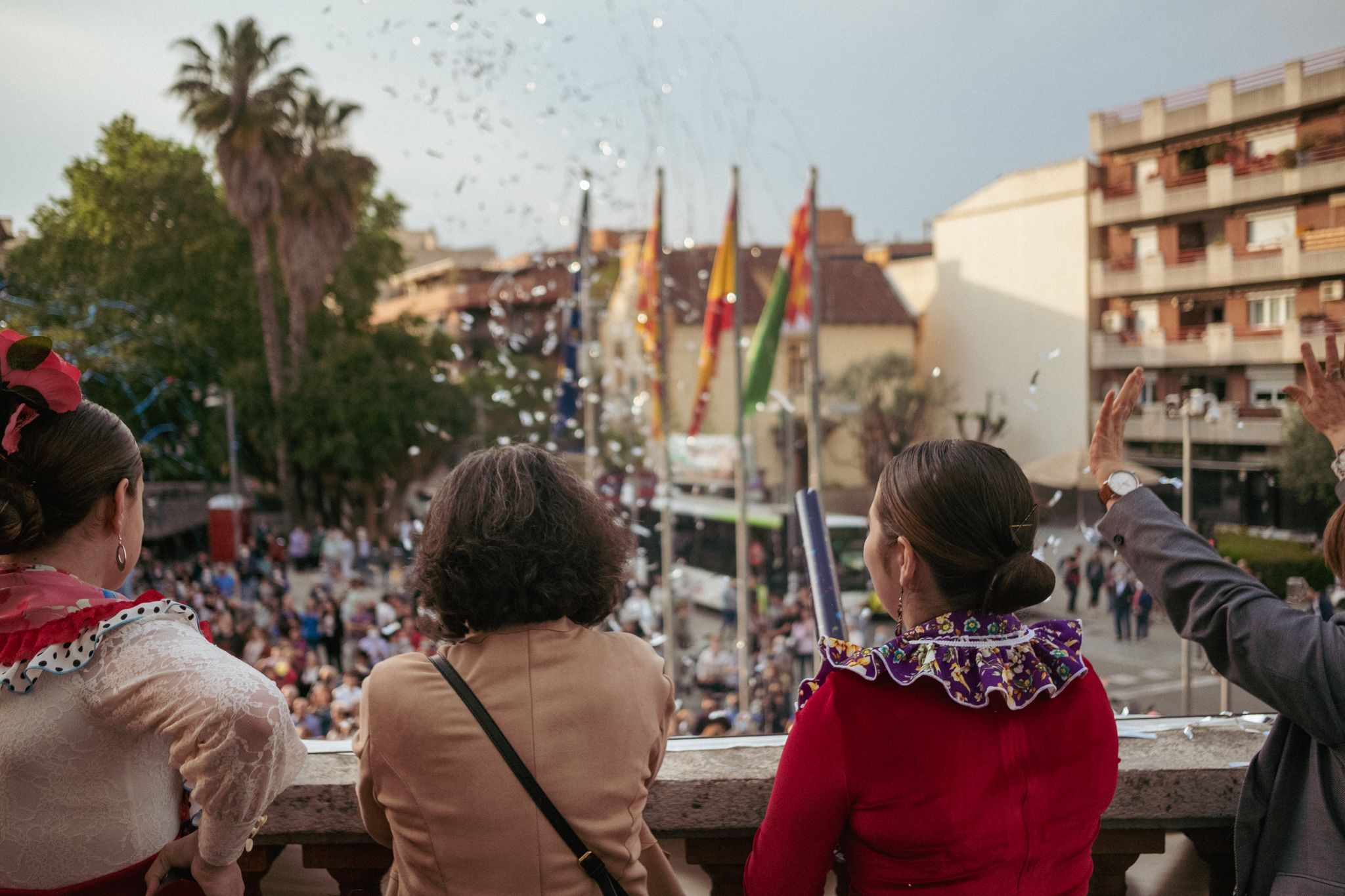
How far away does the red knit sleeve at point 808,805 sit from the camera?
1321 mm

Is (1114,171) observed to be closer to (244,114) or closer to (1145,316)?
(1145,316)

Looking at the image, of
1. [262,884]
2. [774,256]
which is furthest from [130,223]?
[262,884]

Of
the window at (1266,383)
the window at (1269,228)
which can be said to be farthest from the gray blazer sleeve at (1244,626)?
the window at (1266,383)

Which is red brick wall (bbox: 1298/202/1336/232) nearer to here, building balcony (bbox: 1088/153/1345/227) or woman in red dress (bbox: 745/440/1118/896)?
building balcony (bbox: 1088/153/1345/227)

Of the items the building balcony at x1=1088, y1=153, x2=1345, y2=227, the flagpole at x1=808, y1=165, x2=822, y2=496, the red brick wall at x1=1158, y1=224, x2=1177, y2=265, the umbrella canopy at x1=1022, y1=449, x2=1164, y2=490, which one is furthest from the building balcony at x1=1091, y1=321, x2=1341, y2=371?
the flagpole at x1=808, y1=165, x2=822, y2=496

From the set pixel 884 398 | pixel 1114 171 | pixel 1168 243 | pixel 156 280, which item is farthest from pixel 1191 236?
pixel 156 280

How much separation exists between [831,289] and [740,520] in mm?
25352

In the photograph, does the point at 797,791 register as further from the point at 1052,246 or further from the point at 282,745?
the point at 1052,246

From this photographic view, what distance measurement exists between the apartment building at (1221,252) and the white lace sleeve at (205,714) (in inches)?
697

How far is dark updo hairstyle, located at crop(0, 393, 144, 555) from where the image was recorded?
1.36m

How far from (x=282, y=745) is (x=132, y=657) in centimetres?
20

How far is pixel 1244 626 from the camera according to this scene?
1376mm

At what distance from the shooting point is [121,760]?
1.34 meters

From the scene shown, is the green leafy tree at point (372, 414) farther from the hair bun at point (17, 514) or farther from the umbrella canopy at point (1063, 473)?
the hair bun at point (17, 514)
